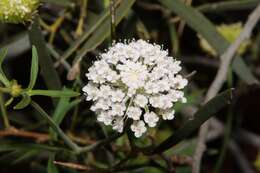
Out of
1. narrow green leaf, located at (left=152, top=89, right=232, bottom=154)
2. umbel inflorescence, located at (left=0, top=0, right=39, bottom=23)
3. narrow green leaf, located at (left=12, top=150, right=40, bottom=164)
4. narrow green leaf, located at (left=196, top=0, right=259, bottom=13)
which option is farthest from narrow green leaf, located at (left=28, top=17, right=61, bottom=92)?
narrow green leaf, located at (left=196, top=0, right=259, bottom=13)

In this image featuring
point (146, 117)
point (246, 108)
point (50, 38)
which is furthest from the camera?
point (246, 108)

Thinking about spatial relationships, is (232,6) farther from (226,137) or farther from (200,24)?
(226,137)

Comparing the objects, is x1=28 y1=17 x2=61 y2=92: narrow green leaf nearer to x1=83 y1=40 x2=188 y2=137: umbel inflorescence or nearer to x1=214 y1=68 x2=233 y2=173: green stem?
x1=83 y1=40 x2=188 y2=137: umbel inflorescence

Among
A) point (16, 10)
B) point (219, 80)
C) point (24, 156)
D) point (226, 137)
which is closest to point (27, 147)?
point (24, 156)

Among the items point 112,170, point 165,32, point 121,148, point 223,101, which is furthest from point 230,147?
point 223,101

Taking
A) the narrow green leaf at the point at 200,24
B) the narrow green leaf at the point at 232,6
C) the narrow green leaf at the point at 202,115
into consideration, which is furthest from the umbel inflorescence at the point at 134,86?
the narrow green leaf at the point at 232,6

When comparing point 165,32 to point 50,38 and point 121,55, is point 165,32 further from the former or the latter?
point 121,55
